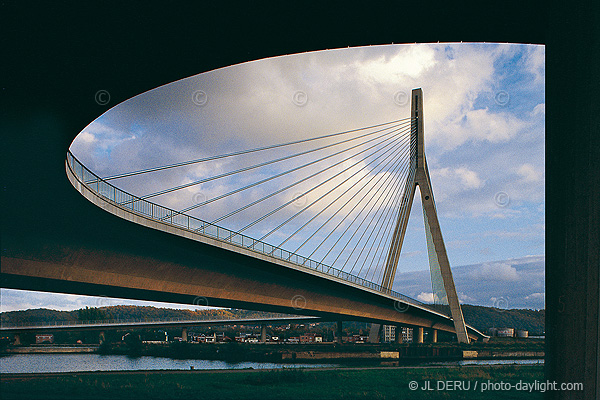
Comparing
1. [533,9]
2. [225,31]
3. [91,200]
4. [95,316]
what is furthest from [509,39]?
[95,316]

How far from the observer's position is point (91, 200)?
1650cm

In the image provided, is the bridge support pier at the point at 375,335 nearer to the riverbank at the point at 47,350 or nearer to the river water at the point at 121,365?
the river water at the point at 121,365

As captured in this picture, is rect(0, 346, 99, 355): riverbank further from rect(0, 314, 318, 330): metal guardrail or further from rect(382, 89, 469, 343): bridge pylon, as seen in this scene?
rect(382, 89, 469, 343): bridge pylon

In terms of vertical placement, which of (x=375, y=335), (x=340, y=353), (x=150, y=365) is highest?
(x=340, y=353)

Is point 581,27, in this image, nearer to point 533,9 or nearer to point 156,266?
point 533,9

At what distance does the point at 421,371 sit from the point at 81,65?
2696 cm

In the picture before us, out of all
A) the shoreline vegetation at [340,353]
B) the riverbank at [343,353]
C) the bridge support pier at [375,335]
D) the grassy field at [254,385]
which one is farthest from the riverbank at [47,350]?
the grassy field at [254,385]

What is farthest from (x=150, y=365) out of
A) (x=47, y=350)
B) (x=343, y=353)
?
(x=47, y=350)

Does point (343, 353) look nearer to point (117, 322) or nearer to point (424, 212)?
point (424, 212)

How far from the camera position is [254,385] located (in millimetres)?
21984

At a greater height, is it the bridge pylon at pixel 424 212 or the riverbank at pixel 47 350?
the bridge pylon at pixel 424 212

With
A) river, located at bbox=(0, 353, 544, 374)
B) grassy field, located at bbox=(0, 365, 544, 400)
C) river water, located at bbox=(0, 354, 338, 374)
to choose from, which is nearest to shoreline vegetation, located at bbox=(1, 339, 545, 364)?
river, located at bbox=(0, 353, 544, 374)

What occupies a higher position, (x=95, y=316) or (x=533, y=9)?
(x=533, y=9)

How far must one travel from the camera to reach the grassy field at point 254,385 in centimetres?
1880
